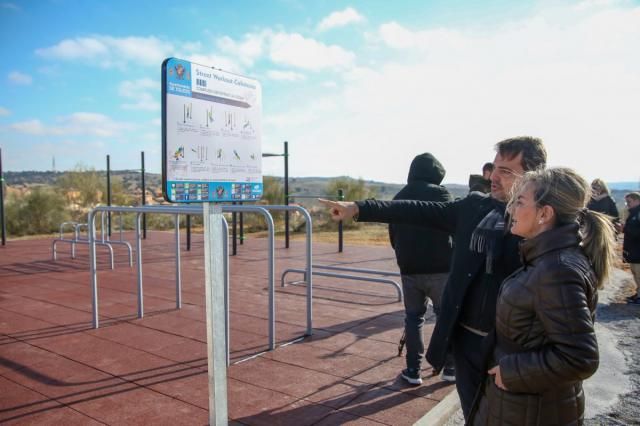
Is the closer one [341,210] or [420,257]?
[341,210]

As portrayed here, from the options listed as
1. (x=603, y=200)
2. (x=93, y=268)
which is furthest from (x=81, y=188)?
(x=603, y=200)

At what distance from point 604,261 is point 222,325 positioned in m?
1.55

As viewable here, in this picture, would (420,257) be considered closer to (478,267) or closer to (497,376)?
(478,267)

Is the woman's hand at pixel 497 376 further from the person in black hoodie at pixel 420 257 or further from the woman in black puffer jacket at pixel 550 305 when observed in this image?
the person in black hoodie at pixel 420 257

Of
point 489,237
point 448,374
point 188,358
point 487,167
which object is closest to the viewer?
point 489,237

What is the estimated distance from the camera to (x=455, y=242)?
2.29 metres

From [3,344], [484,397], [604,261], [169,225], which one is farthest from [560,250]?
[169,225]

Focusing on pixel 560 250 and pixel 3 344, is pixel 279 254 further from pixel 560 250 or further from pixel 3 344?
pixel 560 250

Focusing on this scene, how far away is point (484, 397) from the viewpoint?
6.03 feet

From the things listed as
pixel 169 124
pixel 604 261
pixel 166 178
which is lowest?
pixel 604 261

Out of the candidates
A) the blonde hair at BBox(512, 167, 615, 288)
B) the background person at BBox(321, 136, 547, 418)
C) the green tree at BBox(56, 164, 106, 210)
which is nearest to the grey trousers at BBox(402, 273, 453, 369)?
the background person at BBox(321, 136, 547, 418)

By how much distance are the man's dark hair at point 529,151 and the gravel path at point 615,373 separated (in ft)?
5.98

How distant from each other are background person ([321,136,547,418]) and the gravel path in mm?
1176

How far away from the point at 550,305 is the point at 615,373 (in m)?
3.21
